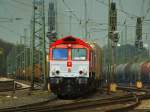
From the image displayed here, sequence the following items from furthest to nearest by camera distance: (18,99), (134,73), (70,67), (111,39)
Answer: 1. (134,73)
2. (111,39)
3. (70,67)
4. (18,99)

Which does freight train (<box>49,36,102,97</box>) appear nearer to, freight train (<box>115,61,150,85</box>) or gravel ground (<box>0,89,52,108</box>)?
gravel ground (<box>0,89,52,108</box>)

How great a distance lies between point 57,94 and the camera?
31359 millimetres

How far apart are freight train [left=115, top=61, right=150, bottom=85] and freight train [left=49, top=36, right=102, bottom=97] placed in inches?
1061

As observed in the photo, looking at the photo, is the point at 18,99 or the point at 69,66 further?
the point at 69,66

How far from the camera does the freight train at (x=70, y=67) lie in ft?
100

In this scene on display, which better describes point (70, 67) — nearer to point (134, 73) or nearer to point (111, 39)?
point (111, 39)

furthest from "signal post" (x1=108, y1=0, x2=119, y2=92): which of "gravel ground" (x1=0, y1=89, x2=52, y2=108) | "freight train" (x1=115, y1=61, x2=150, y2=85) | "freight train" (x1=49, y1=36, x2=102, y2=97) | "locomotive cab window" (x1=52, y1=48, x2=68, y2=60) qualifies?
"freight train" (x1=115, y1=61, x2=150, y2=85)

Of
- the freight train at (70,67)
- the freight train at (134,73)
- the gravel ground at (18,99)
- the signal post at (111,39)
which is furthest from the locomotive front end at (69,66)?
the freight train at (134,73)

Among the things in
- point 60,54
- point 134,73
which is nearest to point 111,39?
point 60,54

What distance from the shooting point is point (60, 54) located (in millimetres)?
31375

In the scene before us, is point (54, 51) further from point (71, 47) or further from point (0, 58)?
point (0, 58)

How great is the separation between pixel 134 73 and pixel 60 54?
3622cm

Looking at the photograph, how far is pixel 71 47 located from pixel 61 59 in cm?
98

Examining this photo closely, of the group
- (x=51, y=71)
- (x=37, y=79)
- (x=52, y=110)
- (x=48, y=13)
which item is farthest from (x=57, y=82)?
(x=37, y=79)
